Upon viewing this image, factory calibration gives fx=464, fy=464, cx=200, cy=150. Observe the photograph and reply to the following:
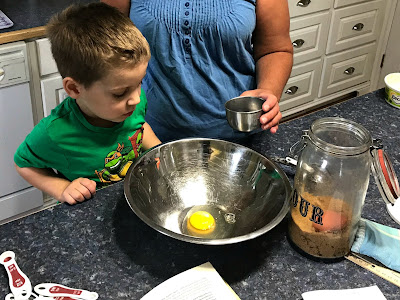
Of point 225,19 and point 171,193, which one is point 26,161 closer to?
point 171,193

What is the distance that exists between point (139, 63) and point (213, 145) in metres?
0.24

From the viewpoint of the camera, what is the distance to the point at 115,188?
99 centimetres

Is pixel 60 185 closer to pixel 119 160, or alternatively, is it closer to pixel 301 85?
pixel 119 160

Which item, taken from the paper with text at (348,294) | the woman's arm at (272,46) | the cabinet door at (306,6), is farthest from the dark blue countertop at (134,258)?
the cabinet door at (306,6)

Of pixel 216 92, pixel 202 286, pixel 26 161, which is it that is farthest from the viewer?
pixel 216 92

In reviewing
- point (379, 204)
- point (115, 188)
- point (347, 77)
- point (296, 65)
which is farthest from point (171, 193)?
point (347, 77)

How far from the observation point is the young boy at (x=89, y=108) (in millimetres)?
916

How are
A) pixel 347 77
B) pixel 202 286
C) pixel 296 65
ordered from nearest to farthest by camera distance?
pixel 202 286, pixel 296 65, pixel 347 77

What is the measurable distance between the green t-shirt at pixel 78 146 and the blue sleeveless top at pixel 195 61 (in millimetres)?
128

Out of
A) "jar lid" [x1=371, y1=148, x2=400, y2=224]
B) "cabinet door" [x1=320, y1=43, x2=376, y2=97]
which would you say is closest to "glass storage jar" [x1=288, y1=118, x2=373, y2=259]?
"jar lid" [x1=371, y1=148, x2=400, y2=224]

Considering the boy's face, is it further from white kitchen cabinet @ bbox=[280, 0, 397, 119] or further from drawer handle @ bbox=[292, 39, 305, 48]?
drawer handle @ bbox=[292, 39, 305, 48]

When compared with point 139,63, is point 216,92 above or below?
below

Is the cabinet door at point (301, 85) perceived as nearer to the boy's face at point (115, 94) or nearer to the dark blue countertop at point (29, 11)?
the dark blue countertop at point (29, 11)

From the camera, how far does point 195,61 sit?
3.81 feet
